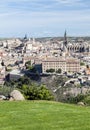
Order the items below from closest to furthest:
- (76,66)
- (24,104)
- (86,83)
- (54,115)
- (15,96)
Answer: (54,115) < (24,104) < (15,96) < (86,83) < (76,66)

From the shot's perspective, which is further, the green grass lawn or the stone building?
the stone building

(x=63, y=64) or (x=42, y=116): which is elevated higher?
(x=42, y=116)

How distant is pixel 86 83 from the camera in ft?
213

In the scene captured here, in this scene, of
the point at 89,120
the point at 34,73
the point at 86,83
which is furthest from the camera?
the point at 34,73

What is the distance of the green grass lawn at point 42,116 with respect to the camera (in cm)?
797

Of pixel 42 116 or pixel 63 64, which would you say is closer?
pixel 42 116

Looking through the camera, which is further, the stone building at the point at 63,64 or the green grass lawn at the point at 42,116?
the stone building at the point at 63,64

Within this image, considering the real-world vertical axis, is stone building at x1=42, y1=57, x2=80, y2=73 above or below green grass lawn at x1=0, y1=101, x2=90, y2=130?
below

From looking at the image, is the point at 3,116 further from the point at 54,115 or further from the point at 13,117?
the point at 54,115

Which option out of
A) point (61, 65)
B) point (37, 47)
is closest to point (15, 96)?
point (61, 65)

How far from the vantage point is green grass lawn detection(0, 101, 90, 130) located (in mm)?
7973

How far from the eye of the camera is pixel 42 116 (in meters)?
8.94

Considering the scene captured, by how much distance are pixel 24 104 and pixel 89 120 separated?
8.60 feet

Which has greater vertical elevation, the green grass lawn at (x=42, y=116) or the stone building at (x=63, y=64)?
the green grass lawn at (x=42, y=116)
